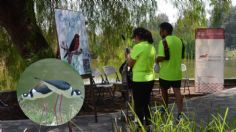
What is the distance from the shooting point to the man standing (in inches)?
324

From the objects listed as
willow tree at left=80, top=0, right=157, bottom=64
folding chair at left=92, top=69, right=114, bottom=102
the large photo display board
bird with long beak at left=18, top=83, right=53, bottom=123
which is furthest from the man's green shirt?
willow tree at left=80, top=0, right=157, bottom=64

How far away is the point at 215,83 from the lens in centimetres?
1469

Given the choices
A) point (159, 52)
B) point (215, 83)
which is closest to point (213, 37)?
point (215, 83)

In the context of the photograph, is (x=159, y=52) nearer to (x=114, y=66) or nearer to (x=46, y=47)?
(x=46, y=47)

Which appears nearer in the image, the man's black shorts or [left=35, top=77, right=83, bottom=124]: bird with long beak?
[left=35, top=77, right=83, bottom=124]: bird with long beak

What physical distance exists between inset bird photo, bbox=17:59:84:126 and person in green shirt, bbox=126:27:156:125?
1404 mm

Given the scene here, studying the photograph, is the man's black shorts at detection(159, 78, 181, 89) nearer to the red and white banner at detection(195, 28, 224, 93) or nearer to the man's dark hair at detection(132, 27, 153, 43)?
the man's dark hair at detection(132, 27, 153, 43)

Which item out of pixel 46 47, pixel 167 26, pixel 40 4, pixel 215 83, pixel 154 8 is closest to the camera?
pixel 167 26

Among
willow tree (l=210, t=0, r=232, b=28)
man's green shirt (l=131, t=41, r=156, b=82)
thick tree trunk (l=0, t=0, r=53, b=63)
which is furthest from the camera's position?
willow tree (l=210, t=0, r=232, b=28)

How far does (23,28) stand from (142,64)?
4009 mm

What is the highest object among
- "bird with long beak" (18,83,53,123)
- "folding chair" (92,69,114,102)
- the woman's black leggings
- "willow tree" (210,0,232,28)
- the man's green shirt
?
"willow tree" (210,0,232,28)

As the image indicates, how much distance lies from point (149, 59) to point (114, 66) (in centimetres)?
630

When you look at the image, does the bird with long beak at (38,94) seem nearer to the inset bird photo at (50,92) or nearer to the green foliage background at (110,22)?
the inset bird photo at (50,92)

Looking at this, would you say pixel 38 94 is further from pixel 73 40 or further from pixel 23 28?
pixel 23 28
